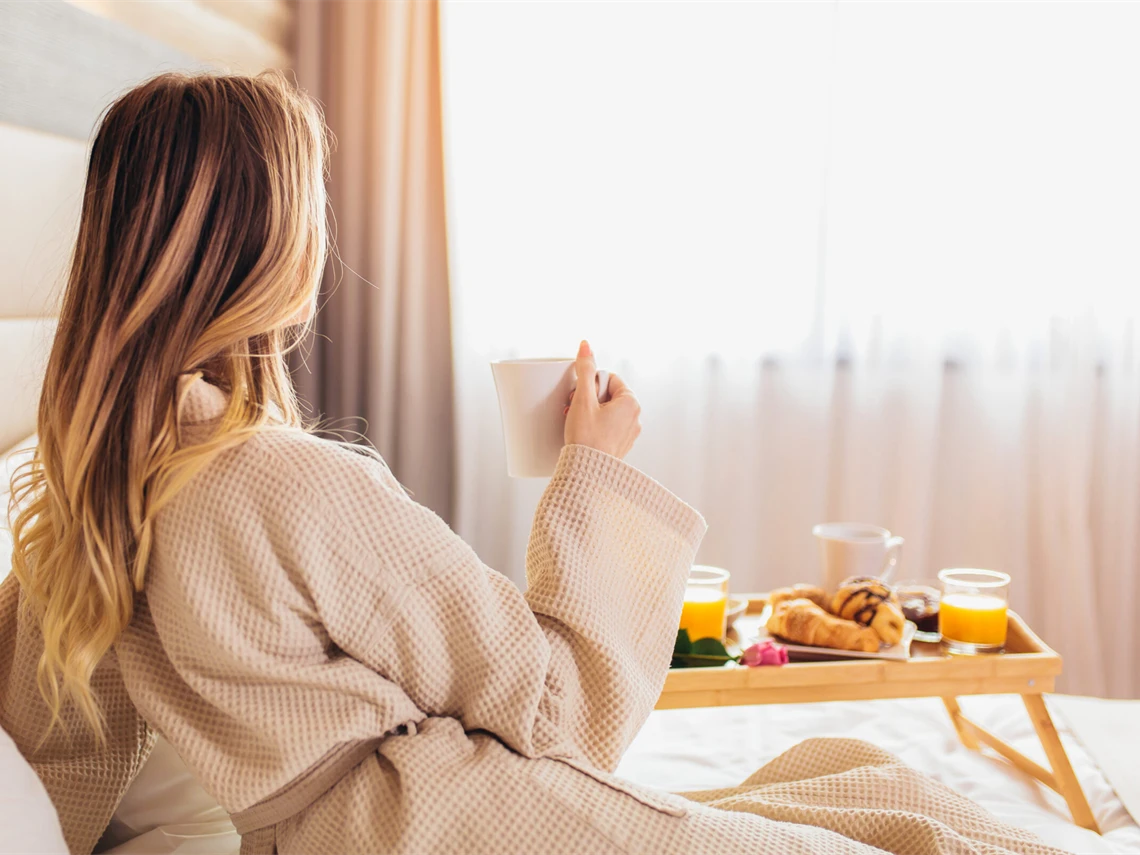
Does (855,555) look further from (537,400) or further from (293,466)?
(293,466)

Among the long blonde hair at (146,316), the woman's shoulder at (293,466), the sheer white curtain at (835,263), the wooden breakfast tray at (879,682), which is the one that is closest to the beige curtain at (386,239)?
the sheer white curtain at (835,263)

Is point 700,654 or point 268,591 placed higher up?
point 268,591

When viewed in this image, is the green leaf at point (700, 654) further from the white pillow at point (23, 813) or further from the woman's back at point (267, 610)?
the white pillow at point (23, 813)

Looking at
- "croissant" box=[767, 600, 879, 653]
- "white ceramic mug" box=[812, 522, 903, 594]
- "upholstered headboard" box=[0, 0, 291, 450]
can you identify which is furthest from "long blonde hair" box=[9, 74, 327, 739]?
"white ceramic mug" box=[812, 522, 903, 594]

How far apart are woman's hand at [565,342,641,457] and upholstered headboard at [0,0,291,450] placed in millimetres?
712

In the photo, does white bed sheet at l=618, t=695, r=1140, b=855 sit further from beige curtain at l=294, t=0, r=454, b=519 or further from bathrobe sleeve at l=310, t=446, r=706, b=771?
beige curtain at l=294, t=0, r=454, b=519

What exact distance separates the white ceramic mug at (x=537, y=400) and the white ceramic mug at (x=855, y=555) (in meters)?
0.78

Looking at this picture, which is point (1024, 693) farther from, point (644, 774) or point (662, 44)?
point (662, 44)

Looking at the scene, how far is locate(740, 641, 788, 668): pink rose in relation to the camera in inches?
56.3

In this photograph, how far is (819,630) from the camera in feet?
4.88

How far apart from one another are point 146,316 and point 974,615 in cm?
121

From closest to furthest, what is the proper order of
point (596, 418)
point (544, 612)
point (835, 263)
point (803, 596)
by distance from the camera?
1. point (544, 612)
2. point (596, 418)
3. point (803, 596)
4. point (835, 263)

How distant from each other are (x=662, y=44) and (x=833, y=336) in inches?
31.4

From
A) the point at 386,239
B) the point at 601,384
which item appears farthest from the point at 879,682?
the point at 386,239
